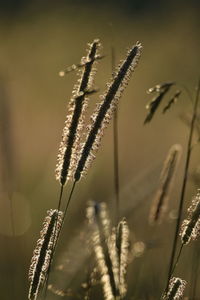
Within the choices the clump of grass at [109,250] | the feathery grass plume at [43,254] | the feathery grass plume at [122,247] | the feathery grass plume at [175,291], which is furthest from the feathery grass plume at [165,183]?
the feathery grass plume at [43,254]

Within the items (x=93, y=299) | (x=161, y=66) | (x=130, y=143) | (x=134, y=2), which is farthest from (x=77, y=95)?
(x=134, y=2)

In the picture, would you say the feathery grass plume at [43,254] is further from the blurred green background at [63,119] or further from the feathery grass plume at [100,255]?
the blurred green background at [63,119]

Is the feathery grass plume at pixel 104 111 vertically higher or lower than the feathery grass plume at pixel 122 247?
higher

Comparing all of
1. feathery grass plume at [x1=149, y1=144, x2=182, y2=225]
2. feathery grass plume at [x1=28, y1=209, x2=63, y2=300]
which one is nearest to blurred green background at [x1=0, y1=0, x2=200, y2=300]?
feathery grass plume at [x1=149, y1=144, x2=182, y2=225]

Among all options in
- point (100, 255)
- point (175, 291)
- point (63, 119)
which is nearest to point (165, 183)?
point (100, 255)

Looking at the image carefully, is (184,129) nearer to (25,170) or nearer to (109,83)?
(25,170)

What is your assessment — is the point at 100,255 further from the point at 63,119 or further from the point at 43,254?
the point at 63,119

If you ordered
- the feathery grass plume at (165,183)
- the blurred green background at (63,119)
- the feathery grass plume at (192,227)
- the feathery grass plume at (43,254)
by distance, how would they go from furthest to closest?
1. the blurred green background at (63,119)
2. the feathery grass plume at (165,183)
3. the feathery grass plume at (192,227)
4. the feathery grass plume at (43,254)
